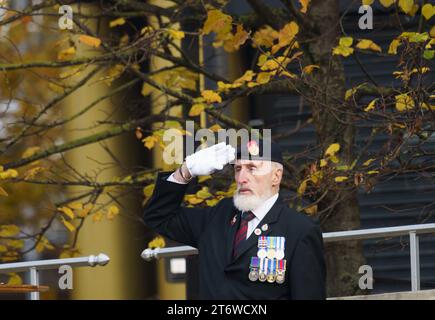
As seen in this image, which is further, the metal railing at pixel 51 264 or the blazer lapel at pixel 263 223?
the metal railing at pixel 51 264

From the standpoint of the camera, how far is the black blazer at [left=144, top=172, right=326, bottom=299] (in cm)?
651

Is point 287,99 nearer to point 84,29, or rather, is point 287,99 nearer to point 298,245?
point 84,29

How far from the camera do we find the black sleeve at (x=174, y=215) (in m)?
6.87

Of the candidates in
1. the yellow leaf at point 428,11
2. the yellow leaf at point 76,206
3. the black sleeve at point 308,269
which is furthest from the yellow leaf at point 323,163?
the black sleeve at point 308,269

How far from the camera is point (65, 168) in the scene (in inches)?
488

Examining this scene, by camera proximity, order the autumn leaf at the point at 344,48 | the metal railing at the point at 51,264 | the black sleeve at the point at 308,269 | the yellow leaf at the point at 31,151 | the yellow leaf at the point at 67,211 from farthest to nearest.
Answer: the yellow leaf at the point at 31,151 < the yellow leaf at the point at 67,211 < the autumn leaf at the point at 344,48 < the metal railing at the point at 51,264 < the black sleeve at the point at 308,269

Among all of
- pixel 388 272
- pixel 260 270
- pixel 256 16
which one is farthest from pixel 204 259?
pixel 388 272

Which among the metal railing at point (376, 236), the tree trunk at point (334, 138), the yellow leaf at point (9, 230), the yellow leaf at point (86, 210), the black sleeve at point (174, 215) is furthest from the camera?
the yellow leaf at point (9, 230)

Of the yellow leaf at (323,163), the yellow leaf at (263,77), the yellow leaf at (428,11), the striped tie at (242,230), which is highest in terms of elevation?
the yellow leaf at (428,11)

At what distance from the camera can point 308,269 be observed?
6.49 meters

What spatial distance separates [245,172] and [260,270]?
1.67 feet

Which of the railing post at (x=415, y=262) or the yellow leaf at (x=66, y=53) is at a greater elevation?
the yellow leaf at (x=66, y=53)

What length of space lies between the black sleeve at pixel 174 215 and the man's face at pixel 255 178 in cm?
31

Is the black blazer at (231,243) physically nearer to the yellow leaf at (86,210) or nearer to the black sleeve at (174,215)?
the black sleeve at (174,215)
